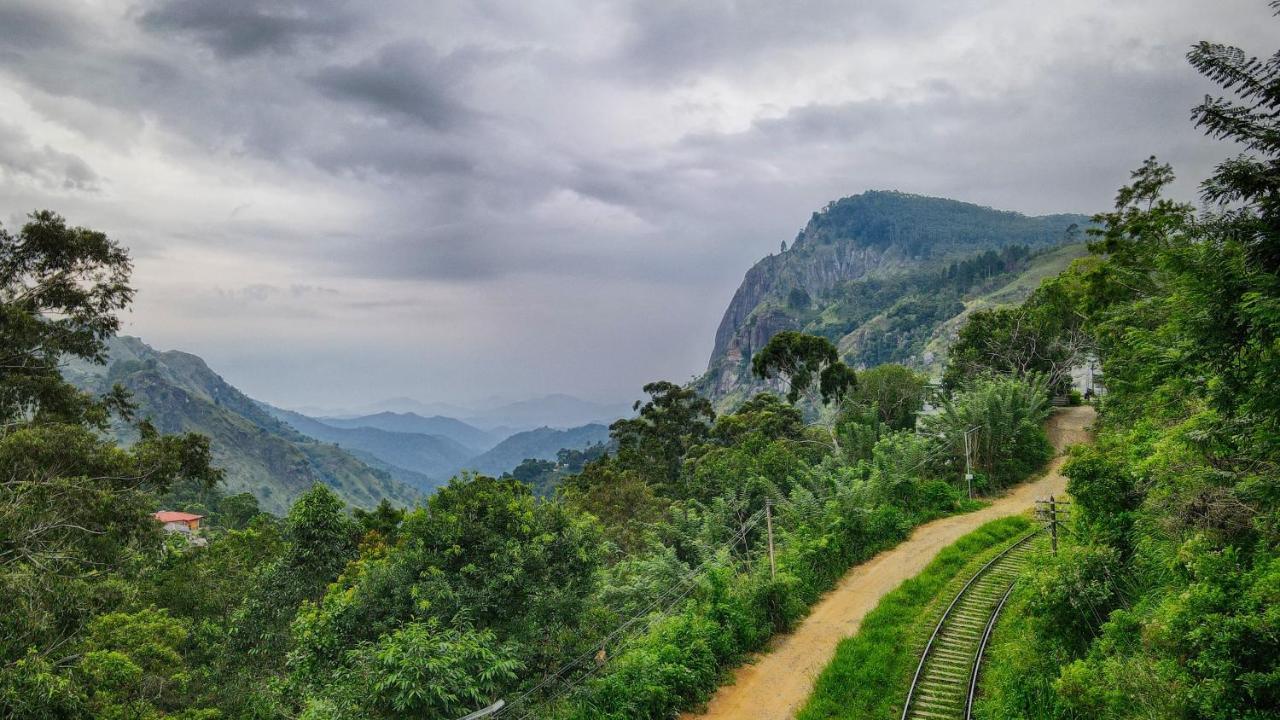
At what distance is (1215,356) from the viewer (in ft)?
21.2

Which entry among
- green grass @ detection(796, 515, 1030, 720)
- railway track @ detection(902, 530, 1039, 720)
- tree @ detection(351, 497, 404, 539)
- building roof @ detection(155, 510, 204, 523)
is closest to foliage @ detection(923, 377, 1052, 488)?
green grass @ detection(796, 515, 1030, 720)

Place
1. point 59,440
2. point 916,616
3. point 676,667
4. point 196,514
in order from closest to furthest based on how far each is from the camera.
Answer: point 676,667 < point 59,440 < point 916,616 < point 196,514

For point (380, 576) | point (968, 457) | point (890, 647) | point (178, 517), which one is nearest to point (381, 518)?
point (380, 576)

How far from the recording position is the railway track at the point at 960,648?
12.1 meters

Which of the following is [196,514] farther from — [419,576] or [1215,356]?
[1215,356]

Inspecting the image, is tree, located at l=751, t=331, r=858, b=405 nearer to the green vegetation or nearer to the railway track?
the railway track

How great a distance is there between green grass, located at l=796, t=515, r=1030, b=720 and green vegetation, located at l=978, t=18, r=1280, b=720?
1.64 meters

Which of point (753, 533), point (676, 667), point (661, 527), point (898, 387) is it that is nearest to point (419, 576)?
point (676, 667)

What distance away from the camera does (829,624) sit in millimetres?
16359

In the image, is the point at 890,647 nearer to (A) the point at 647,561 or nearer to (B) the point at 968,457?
(A) the point at 647,561

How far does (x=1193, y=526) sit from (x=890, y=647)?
6.80 m

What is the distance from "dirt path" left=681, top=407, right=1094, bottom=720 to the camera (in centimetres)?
1306

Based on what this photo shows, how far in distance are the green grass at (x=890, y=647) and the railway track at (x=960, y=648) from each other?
0.25 meters

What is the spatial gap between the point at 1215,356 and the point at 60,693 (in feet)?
53.2
